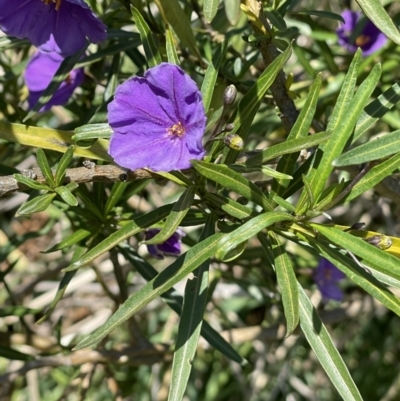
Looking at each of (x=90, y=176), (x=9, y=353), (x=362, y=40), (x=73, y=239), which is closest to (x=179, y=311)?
(x=73, y=239)

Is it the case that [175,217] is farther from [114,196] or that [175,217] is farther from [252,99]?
[114,196]

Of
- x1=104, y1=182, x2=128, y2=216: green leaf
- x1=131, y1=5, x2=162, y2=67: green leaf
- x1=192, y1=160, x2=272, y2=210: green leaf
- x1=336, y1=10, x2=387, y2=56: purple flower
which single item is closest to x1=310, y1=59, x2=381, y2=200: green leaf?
x1=192, y1=160, x2=272, y2=210: green leaf

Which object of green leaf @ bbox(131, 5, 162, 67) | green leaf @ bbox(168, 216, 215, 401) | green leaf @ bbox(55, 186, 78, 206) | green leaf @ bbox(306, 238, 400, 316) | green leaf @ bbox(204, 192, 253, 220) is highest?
green leaf @ bbox(131, 5, 162, 67)

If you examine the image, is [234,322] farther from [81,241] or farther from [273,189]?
[273,189]

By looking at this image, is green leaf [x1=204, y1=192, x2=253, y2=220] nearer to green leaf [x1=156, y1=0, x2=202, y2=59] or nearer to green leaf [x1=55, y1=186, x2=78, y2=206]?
green leaf [x1=55, y1=186, x2=78, y2=206]

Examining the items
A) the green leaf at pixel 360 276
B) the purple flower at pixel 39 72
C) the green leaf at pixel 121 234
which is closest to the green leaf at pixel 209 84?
the green leaf at pixel 121 234

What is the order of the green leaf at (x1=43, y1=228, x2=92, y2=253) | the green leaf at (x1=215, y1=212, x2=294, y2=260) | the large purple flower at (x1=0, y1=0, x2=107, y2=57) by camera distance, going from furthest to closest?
the green leaf at (x1=43, y1=228, x2=92, y2=253) → the large purple flower at (x1=0, y1=0, x2=107, y2=57) → the green leaf at (x1=215, y1=212, x2=294, y2=260)

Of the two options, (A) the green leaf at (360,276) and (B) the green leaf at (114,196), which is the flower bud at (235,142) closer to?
(A) the green leaf at (360,276)

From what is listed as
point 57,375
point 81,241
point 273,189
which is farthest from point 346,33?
point 57,375
